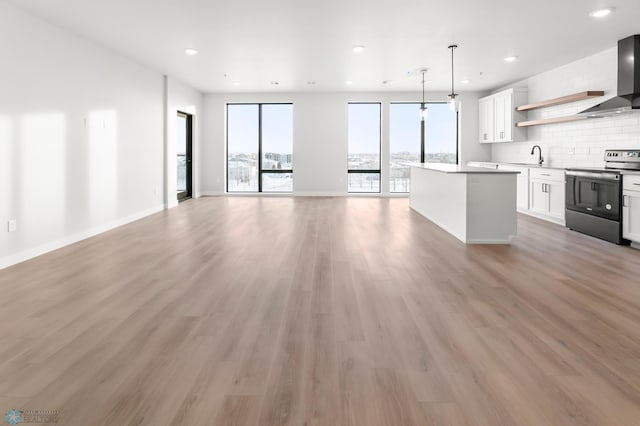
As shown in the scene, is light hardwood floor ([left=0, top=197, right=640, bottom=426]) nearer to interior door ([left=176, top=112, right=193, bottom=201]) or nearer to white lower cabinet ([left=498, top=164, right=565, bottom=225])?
white lower cabinet ([left=498, top=164, right=565, bottom=225])

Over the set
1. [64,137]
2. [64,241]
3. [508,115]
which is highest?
[508,115]

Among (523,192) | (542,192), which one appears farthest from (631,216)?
(523,192)

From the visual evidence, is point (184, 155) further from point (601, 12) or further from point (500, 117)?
point (601, 12)

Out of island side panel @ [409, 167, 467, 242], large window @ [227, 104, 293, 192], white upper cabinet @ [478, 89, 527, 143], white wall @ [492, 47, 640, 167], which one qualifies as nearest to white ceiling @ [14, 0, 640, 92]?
white wall @ [492, 47, 640, 167]

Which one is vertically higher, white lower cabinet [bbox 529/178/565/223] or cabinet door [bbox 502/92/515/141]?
cabinet door [bbox 502/92/515/141]

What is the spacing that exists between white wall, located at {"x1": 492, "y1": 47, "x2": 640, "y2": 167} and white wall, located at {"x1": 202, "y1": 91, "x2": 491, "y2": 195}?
260cm

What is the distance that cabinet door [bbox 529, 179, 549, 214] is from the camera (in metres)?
7.01

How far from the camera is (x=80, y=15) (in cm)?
485

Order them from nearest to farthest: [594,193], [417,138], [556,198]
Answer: [594,193] < [556,198] < [417,138]

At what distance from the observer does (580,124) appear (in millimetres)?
6941

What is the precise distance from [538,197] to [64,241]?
22.7 ft

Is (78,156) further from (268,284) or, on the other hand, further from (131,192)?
(268,284)

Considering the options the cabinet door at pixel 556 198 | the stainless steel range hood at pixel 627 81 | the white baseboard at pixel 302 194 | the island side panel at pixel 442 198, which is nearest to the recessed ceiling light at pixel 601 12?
the stainless steel range hood at pixel 627 81

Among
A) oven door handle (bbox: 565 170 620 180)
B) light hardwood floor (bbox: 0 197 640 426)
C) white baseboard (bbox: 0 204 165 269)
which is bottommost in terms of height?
light hardwood floor (bbox: 0 197 640 426)
